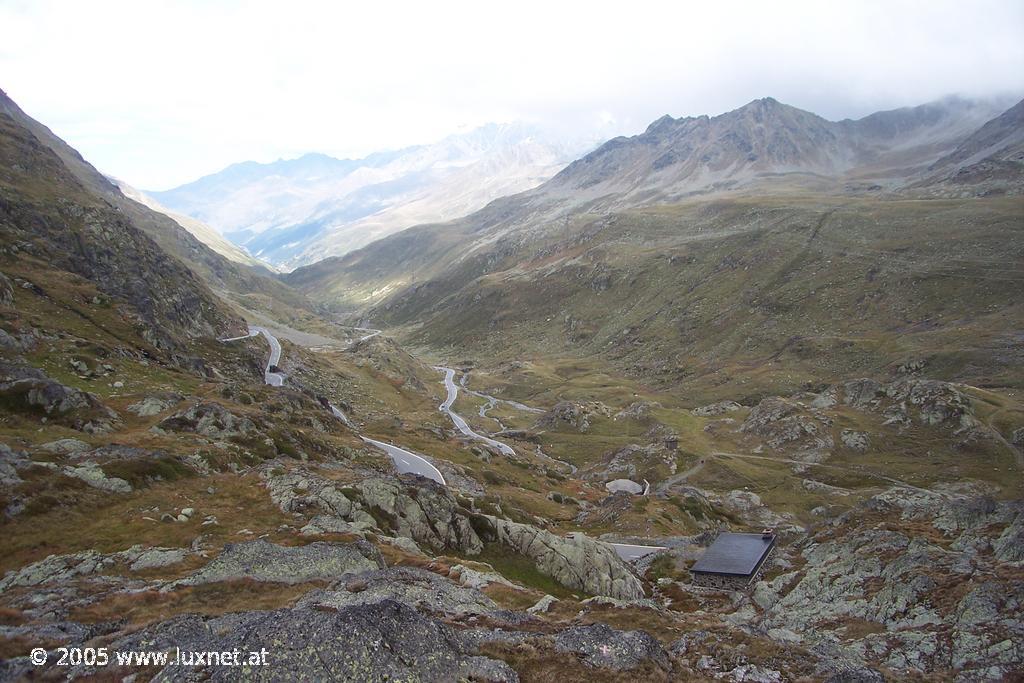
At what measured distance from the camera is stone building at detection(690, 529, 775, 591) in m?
58.4

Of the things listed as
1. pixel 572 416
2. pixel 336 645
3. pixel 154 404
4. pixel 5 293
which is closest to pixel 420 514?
pixel 336 645

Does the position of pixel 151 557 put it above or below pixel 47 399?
below

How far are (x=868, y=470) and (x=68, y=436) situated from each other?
128 m

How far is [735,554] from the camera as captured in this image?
211ft

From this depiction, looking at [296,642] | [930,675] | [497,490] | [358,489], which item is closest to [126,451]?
[358,489]

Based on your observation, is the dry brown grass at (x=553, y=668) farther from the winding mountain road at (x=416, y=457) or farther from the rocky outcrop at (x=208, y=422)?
the rocky outcrop at (x=208, y=422)

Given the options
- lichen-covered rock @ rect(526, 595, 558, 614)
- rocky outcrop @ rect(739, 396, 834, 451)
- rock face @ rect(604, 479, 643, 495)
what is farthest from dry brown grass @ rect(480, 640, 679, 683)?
rocky outcrop @ rect(739, 396, 834, 451)

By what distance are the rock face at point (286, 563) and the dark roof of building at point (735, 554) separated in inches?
1497

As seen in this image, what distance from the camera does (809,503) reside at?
103812mm

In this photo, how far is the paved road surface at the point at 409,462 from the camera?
275 ft

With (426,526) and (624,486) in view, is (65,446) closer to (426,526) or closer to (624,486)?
(426,526)

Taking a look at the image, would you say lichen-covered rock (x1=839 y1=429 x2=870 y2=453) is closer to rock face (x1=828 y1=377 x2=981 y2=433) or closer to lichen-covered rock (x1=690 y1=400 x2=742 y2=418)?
rock face (x1=828 y1=377 x2=981 y2=433)

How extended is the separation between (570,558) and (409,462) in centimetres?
4237

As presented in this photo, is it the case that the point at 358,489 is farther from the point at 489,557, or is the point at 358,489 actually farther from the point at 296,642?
the point at 296,642
